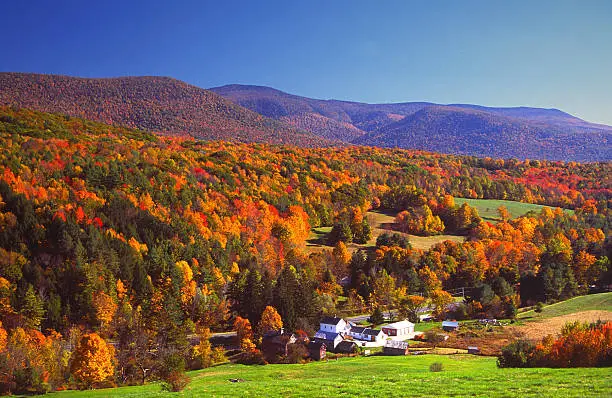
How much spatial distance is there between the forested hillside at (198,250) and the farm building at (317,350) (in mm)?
8388

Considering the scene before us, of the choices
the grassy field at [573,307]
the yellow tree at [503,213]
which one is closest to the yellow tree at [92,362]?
the grassy field at [573,307]

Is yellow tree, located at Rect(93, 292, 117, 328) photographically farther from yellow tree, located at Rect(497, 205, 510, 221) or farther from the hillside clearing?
yellow tree, located at Rect(497, 205, 510, 221)

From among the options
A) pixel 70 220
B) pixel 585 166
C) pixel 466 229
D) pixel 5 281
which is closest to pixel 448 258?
pixel 466 229

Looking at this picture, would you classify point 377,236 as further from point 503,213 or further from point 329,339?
point 329,339

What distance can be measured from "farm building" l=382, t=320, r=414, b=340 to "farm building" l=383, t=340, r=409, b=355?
568 centimetres

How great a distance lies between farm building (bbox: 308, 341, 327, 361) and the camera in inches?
2063

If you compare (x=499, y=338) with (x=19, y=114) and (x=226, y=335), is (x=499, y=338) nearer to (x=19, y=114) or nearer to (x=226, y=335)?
(x=226, y=335)

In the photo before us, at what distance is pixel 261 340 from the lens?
56.7 metres

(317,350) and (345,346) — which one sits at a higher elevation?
(317,350)

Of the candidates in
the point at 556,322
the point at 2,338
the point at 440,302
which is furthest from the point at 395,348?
the point at 2,338

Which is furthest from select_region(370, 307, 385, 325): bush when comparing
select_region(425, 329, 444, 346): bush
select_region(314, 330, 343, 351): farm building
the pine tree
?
the pine tree

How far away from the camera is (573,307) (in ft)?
214

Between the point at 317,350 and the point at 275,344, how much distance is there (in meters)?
4.69

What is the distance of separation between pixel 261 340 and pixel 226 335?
8342 millimetres
